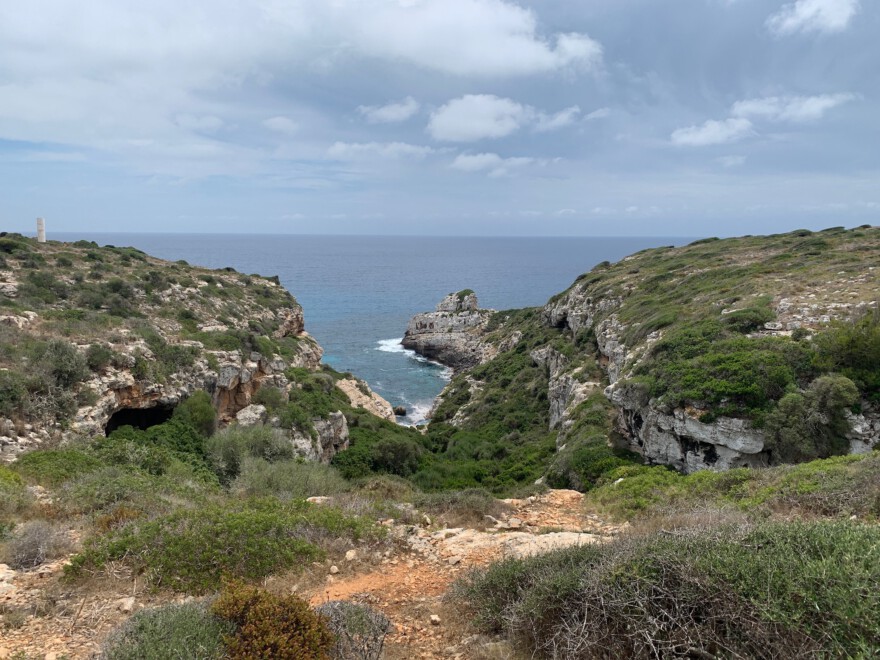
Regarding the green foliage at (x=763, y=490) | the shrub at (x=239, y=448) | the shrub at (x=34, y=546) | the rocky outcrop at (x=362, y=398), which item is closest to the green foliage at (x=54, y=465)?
the shrub at (x=34, y=546)

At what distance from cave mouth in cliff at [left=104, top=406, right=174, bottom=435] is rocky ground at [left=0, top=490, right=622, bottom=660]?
1316 centimetres

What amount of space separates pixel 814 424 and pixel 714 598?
44.9 feet

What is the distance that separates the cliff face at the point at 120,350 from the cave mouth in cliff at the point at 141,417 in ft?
0.14

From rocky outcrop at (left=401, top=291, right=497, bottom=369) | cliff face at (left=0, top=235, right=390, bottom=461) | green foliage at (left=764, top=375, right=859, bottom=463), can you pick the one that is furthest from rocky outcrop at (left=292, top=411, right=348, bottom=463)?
rocky outcrop at (left=401, top=291, right=497, bottom=369)

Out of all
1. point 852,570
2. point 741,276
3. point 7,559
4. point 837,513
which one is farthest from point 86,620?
point 741,276

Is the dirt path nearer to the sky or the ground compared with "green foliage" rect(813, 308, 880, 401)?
nearer to the ground

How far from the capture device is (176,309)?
30281 millimetres

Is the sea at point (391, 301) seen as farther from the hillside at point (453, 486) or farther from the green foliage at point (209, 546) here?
the green foliage at point (209, 546)

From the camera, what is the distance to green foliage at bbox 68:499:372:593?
7.00 m

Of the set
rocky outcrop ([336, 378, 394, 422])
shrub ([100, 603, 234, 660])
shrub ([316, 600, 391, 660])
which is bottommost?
rocky outcrop ([336, 378, 394, 422])

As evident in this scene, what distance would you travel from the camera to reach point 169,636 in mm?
4977

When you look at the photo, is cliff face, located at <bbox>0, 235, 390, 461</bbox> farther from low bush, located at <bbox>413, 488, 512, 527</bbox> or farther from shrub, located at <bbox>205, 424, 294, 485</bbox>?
low bush, located at <bbox>413, 488, 512, 527</bbox>

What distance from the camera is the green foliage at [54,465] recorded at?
1116cm

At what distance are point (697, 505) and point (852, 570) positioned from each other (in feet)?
19.9
